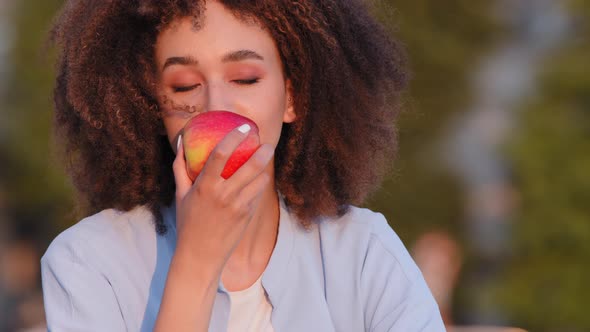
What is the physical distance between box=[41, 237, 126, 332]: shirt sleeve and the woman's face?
455 mm

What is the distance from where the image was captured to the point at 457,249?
988 cm

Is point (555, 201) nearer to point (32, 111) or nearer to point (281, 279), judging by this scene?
point (32, 111)

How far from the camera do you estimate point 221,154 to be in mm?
2545

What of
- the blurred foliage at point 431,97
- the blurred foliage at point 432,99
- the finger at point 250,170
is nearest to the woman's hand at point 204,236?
the finger at point 250,170

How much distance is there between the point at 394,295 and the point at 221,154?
0.87m

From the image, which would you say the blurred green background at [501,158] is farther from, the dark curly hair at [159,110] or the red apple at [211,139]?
the red apple at [211,139]

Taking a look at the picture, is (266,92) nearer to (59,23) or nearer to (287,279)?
(287,279)

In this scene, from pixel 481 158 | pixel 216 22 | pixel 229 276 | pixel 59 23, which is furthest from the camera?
pixel 481 158

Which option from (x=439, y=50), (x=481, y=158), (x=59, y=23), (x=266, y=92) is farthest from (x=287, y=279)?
(x=481, y=158)

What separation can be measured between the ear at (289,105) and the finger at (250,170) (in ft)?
1.92

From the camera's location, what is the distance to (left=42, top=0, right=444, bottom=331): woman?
2779mm

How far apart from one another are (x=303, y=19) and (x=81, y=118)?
0.80m

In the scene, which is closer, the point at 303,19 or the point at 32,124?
the point at 303,19

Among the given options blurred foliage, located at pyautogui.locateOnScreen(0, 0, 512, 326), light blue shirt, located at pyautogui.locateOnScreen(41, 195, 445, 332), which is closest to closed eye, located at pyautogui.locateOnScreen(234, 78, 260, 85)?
light blue shirt, located at pyautogui.locateOnScreen(41, 195, 445, 332)
